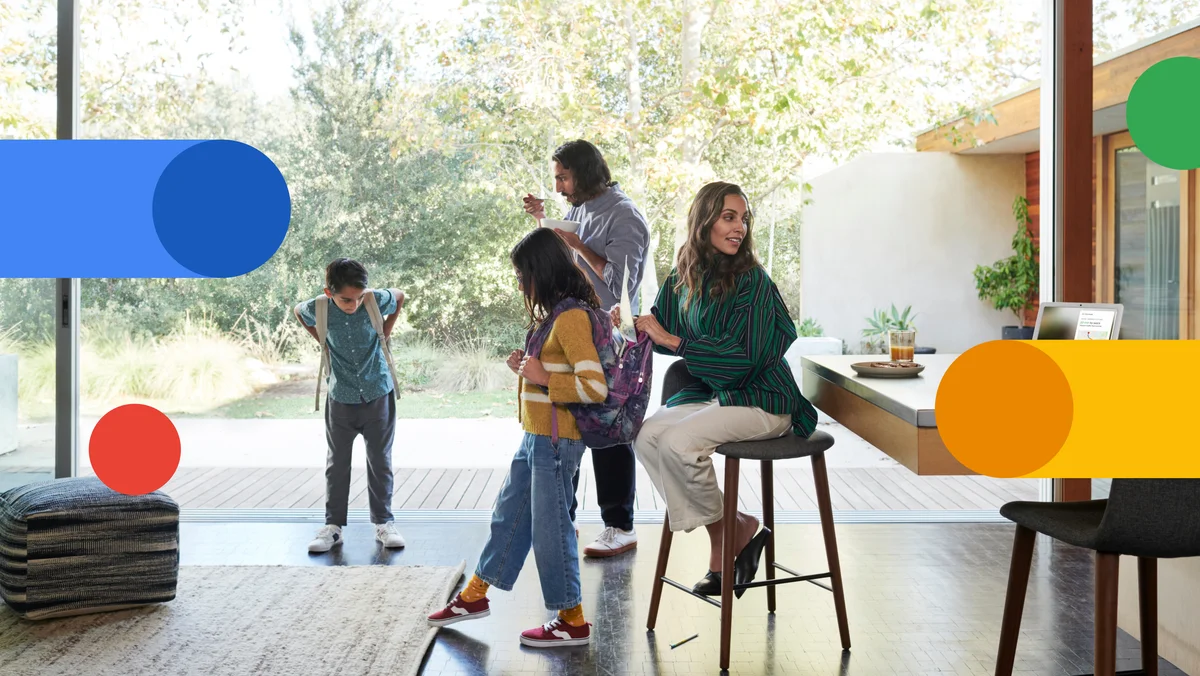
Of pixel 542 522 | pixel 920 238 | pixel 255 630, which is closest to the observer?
pixel 542 522

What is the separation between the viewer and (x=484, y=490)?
512cm

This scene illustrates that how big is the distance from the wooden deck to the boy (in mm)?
775

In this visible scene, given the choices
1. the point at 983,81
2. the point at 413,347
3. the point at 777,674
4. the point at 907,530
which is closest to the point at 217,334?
the point at 413,347

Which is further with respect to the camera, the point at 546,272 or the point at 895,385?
the point at 546,272

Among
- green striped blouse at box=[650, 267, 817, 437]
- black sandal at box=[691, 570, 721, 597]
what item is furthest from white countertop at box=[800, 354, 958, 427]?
black sandal at box=[691, 570, 721, 597]

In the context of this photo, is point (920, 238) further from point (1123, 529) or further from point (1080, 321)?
point (1123, 529)

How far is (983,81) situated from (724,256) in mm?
5606

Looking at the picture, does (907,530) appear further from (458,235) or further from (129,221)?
(129,221)

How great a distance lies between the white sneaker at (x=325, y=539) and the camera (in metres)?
3.86

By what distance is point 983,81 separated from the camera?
7648 millimetres

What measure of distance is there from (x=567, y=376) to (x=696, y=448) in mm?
398

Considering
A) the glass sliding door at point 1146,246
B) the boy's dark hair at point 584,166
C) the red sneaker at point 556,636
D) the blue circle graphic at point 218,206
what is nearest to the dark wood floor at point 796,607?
the red sneaker at point 556,636

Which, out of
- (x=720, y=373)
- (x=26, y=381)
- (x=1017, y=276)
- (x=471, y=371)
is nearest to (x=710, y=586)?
(x=720, y=373)

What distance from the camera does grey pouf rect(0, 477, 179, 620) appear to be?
119 inches
